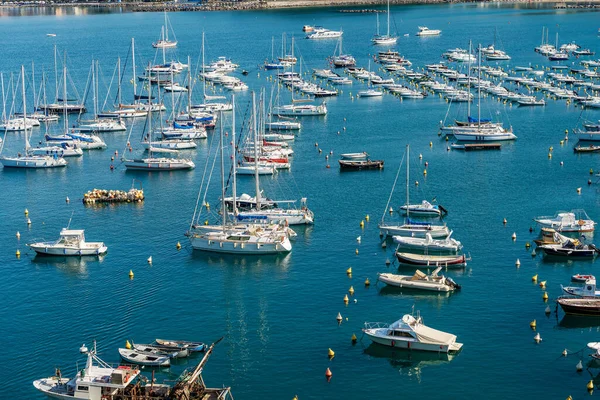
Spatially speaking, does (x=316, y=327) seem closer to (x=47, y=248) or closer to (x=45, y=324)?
(x=45, y=324)

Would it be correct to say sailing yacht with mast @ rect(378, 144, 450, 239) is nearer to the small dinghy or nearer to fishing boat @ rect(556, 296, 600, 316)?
fishing boat @ rect(556, 296, 600, 316)

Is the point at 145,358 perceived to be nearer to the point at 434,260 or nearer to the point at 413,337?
the point at 413,337

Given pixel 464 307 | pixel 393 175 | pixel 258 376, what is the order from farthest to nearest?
pixel 393 175 < pixel 464 307 < pixel 258 376

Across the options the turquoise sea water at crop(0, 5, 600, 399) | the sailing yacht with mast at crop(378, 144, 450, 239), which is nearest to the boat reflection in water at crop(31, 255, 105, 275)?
the turquoise sea water at crop(0, 5, 600, 399)

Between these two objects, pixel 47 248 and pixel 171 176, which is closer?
pixel 47 248

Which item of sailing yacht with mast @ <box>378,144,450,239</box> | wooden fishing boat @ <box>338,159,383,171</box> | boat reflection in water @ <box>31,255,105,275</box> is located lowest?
boat reflection in water @ <box>31,255,105,275</box>

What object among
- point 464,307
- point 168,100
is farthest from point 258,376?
point 168,100
